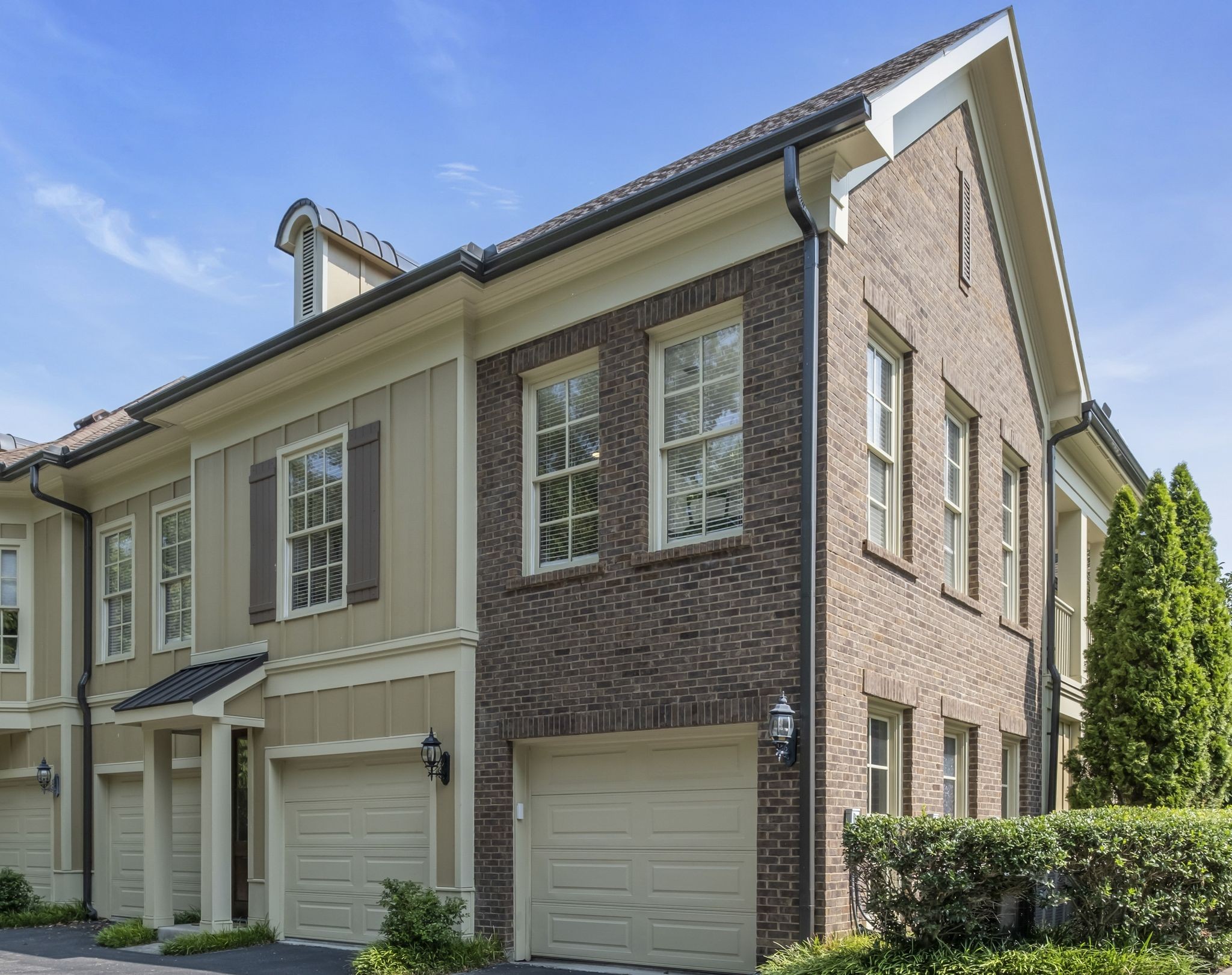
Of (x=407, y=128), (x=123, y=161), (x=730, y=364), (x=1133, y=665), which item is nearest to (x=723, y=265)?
(x=730, y=364)

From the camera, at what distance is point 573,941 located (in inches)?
433

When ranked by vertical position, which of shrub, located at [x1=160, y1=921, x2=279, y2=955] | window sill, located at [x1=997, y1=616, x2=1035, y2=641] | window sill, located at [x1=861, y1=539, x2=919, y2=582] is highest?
window sill, located at [x1=861, y1=539, x2=919, y2=582]

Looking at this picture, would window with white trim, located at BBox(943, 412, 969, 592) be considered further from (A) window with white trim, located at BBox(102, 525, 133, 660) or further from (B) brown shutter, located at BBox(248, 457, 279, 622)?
(A) window with white trim, located at BBox(102, 525, 133, 660)

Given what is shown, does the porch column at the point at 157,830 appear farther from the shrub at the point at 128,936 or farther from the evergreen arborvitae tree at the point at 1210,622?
the evergreen arborvitae tree at the point at 1210,622

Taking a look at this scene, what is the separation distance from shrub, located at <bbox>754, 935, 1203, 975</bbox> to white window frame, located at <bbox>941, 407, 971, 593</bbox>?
463 cm

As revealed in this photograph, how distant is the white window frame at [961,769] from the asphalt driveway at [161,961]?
19.6ft

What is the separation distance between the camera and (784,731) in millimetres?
9133

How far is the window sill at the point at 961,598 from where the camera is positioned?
39.1ft

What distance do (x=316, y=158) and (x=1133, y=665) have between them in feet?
33.6

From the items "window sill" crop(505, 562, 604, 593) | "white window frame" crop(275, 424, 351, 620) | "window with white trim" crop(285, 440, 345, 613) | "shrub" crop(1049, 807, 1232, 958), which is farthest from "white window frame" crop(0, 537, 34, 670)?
"shrub" crop(1049, 807, 1232, 958)

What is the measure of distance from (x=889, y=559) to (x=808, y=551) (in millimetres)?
1379

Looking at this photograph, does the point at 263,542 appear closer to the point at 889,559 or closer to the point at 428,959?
the point at 428,959

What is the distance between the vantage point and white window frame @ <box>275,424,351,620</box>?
13.2 metres

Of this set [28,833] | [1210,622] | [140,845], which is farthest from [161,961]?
[1210,622]
